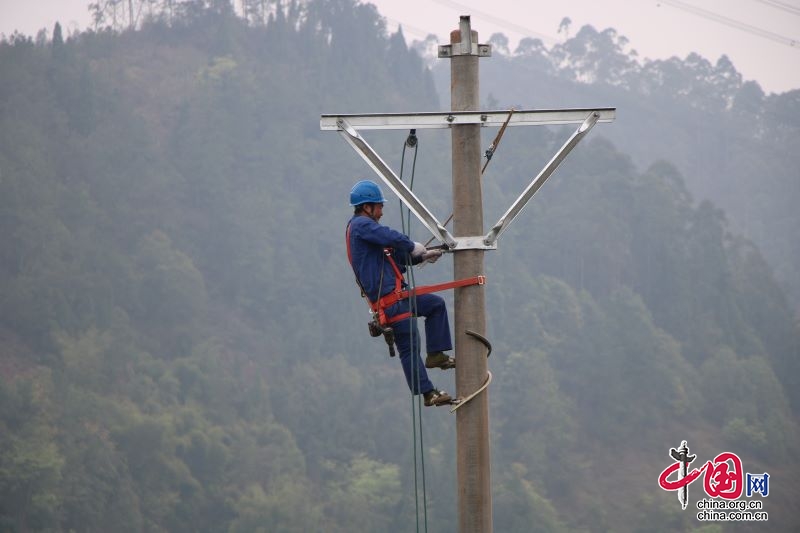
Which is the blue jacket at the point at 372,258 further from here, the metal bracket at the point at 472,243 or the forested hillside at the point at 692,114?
the forested hillside at the point at 692,114

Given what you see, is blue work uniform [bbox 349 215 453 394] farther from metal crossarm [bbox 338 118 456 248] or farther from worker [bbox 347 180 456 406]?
metal crossarm [bbox 338 118 456 248]

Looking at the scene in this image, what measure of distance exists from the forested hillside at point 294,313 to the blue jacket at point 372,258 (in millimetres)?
68669

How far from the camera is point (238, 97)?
4808 inches

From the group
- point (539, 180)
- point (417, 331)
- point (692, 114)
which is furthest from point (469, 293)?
point (692, 114)

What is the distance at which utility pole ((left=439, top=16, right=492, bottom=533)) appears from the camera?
752 centimetres

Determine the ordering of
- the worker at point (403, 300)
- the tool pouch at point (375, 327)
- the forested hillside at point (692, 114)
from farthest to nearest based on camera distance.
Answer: the forested hillside at point (692, 114) → the tool pouch at point (375, 327) → the worker at point (403, 300)

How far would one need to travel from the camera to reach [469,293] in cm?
756

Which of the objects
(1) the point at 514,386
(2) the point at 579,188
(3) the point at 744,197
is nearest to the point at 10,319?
(1) the point at 514,386

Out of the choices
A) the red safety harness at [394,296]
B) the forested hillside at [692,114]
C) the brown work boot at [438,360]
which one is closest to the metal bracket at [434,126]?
the red safety harness at [394,296]

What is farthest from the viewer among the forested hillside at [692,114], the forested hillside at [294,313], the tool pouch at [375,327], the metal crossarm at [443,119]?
the forested hillside at [692,114]

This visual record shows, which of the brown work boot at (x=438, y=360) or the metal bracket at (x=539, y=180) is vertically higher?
the metal bracket at (x=539, y=180)

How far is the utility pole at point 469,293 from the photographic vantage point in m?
7.52

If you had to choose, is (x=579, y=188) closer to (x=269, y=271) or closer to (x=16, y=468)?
(x=269, y=271)

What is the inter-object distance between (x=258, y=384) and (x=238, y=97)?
34.3m
